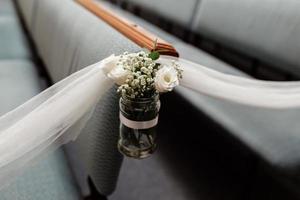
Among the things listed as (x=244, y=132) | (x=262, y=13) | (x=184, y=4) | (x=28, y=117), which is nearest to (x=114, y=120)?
(x=28, y=117)

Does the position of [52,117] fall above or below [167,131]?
above

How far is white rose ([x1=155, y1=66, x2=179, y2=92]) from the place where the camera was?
2.11ft

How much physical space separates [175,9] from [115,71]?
168cm

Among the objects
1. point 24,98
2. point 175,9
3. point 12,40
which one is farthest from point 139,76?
point 12,40

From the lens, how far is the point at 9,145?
30.4 inches

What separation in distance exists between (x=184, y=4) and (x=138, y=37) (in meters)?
1.40

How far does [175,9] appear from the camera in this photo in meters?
2.23

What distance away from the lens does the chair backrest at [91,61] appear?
2.68 feet

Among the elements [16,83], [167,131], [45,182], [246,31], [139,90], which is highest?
[139,90]

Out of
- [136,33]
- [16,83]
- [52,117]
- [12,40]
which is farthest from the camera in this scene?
[12,40]

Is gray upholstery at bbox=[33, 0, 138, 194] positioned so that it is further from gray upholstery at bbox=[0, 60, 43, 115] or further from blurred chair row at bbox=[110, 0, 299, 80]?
blurred chair row at bbox=[110, 0, 299, 80]

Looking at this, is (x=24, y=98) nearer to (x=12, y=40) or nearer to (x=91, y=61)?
(x=91, y=61)

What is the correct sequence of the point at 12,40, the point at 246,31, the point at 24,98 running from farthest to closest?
the point at 12,40
the point at 246,31
the point at 24,98

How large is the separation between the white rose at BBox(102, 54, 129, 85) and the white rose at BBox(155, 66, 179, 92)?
0.07 meters
